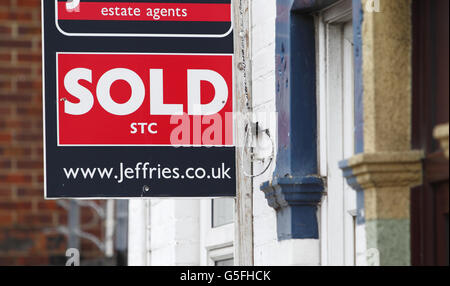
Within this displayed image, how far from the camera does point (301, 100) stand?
6238 millimetres

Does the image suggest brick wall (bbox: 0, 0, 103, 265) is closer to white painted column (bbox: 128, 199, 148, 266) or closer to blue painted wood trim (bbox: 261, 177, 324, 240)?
blue painted wood trim (bbox: 261, 177, 324, 240)

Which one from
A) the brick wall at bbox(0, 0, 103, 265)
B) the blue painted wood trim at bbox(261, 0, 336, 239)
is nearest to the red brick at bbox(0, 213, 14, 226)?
the brick wall at bbox(0, 0, 103, 265)

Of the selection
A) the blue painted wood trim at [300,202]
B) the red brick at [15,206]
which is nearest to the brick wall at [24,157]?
the red brick at [15,206]

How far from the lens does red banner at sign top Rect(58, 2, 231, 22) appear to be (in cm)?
643

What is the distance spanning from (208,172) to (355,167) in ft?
4.41

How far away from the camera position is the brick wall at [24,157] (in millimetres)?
7039

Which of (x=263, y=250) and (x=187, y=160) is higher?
(x=187, y=160)

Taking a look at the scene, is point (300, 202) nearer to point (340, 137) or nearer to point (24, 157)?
point (340, 137)

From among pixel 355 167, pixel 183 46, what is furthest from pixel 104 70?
pixel 355 167

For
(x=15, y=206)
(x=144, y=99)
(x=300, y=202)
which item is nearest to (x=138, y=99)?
(x=144, y=99)

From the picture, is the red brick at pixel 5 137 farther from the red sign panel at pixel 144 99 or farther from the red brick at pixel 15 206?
the red sign panel at pixel 144 99

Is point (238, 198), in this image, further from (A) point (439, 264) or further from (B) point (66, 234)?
(A) point (439, 264)

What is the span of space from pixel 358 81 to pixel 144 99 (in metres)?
1.45

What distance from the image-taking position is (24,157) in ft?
23.3
